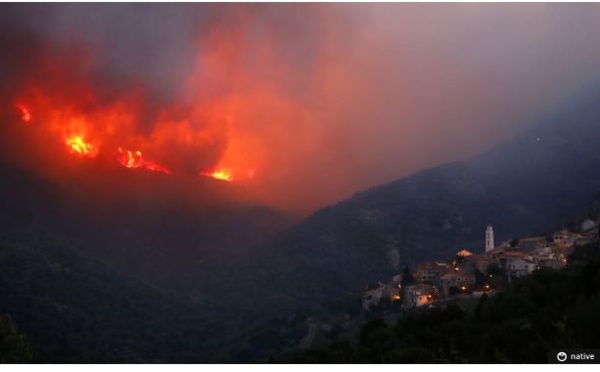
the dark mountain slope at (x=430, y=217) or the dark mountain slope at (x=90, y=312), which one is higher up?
the dark mountain slope at (x=430, y=217)

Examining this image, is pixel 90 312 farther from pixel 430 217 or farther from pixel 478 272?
pixel 430 217

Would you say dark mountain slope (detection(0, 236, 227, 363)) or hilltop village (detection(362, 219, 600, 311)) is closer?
dark mountain slope (detection(0, 236, 227, 363))

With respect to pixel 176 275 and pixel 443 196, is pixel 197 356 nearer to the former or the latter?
pixel 176 275

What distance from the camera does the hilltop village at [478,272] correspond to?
203 feet

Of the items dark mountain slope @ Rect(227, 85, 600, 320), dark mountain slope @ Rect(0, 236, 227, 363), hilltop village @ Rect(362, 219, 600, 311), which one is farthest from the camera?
dark mountain slope @ Rect(227, 85, 600, 320)

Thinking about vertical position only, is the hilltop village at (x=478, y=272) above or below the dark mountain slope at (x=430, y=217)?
below

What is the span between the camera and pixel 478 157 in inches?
4621

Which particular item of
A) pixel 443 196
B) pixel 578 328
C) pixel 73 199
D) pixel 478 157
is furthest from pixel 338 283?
pixel 578 328

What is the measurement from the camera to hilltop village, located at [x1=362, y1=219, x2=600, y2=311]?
61.8m

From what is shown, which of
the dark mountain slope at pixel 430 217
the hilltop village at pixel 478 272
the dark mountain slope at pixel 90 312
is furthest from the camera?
the dark mountain slope at pixel 430 217

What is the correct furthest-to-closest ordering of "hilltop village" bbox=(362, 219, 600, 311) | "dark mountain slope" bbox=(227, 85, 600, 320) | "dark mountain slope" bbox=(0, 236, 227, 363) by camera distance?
"dark mountain slope" bbox=(227, 85, 600, 320) < "hilltop village" bbox=(362, 219, 600, 311) < "dark mountain slope" bbox=(0, 236, 227, 363)

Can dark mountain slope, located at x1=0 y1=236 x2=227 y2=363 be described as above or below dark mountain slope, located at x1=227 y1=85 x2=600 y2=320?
below

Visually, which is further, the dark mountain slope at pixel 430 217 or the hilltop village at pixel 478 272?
the dark mountain slope at pixel 430 217

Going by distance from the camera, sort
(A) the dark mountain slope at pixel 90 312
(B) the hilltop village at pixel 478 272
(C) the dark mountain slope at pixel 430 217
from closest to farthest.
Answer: (A) the dark mountain slope at pixel 90 312, (B) the hilltop village at pixel 478 272, (C) the dark mountain slope at pixel 430 217
